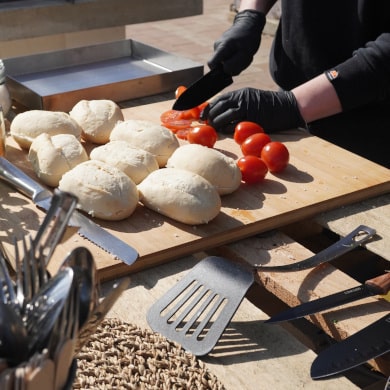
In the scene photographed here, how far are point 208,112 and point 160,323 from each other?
988 millimetres

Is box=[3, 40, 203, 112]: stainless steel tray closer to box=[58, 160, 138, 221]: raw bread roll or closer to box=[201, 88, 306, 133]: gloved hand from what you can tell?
box=[201, 88, 306, 133]: gloved hand

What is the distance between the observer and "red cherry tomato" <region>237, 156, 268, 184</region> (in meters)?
1.60

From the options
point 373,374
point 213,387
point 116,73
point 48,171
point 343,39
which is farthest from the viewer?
point 116,73

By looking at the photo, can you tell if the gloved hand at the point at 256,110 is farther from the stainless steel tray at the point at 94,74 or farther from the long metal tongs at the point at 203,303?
the long metal tongs at the point at 203,303

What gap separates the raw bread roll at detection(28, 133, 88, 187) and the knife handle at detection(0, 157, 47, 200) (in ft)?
0.23

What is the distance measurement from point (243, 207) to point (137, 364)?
64 centimetres

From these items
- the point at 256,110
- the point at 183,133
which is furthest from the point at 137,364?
the point at 256,110

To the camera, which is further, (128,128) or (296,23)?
(296,23)

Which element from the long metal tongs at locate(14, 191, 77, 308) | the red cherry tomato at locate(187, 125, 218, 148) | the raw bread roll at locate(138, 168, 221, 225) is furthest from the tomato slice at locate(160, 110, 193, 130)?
the long metal tongs at locate(14, 191, 77, 308)

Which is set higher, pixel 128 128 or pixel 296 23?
pixel 296 23

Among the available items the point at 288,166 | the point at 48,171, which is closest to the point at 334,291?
the point at 288,166

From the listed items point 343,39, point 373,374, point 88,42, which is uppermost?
point 343,39

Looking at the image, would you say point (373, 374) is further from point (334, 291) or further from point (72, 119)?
point (72, 119)

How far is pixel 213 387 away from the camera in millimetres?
935
